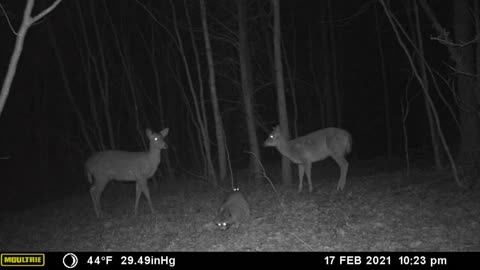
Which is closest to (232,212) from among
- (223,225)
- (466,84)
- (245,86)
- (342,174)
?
(223,225)

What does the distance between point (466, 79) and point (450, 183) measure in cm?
273

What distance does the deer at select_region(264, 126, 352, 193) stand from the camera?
10828 millimetres

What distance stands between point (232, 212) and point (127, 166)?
4050mm

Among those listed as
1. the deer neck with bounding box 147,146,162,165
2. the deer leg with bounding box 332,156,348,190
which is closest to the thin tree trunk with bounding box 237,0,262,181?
the deer leg with bounding box 332,156,348,190

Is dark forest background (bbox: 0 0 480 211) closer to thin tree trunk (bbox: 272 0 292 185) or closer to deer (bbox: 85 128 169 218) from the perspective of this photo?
thin tree trunk (bbox: 272 0 292 185)

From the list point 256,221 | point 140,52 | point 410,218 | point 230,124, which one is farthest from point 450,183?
point 140,52

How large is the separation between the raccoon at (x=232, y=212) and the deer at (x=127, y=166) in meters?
2.87

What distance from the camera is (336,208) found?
8.29m

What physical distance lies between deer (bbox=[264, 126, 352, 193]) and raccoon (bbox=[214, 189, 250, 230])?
9.49ft

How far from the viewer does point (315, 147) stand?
10914 mm

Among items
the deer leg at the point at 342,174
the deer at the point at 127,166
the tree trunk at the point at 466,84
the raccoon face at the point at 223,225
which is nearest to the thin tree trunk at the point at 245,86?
the deer leg at the point at 342,174

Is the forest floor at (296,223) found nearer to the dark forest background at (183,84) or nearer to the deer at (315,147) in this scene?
the deer at (315,147)

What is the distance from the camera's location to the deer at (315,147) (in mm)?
10828
